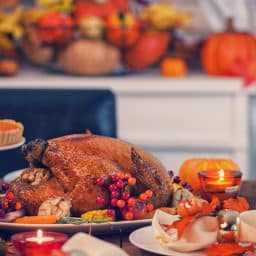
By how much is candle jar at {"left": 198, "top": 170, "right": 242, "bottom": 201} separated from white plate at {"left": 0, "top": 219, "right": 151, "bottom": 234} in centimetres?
13

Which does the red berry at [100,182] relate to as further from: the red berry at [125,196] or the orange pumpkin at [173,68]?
the orange pumpkin at [173,68]

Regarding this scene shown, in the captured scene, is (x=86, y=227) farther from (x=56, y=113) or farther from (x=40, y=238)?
(x=56, y=113)

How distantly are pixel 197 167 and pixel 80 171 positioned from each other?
0.28 meters

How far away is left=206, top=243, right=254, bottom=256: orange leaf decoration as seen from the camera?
1305 mm

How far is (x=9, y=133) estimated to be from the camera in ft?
5.85

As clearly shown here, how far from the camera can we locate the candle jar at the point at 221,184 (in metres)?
1.56

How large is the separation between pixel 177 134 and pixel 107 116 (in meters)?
0.83

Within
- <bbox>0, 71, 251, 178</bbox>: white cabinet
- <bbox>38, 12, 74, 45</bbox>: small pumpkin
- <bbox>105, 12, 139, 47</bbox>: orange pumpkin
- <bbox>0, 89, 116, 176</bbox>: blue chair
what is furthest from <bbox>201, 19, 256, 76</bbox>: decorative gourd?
<bbox>0, 89, 116, 176</bbox>: blue chair

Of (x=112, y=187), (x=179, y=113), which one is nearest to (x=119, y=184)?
(x=112, y=187)

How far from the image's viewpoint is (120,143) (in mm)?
1591

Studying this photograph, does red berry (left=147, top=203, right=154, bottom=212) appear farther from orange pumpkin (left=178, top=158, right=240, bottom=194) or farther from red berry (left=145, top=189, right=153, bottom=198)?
orange pumpkin (left=178, top=158, right=240, bottom=194)

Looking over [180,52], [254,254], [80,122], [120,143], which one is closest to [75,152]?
[120,143]

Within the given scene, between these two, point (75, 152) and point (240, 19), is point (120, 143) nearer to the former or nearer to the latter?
point (75, 152)

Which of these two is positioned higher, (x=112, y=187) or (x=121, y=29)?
(x=121, y=29)
